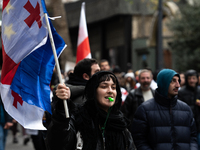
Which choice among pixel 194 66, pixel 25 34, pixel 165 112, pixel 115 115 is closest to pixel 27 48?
pixel 25 34

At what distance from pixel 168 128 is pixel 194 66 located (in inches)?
576

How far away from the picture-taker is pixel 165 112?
4.21 m

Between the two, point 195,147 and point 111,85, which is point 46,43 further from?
point 195,147

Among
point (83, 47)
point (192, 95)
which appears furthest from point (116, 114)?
point (192, 95)

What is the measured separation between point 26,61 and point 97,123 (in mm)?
840

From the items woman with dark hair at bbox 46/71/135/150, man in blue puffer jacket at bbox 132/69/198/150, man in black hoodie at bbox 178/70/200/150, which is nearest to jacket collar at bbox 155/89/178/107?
man in blue puffer jacket at bbox 132/69/198/150

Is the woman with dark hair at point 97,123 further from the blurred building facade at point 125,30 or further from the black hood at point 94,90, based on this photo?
the blurred building facade at point 125,30

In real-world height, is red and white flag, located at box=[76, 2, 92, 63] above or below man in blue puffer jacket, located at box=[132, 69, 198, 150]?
above

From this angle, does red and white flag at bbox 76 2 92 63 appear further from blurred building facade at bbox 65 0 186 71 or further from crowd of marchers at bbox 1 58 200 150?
blurred building facade at bbox 65 0 186 71

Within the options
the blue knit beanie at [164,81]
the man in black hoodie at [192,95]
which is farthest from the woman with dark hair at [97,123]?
the man in black hoodie at [192,95]

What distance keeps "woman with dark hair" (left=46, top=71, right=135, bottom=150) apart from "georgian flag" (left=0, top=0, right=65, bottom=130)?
38 centimetres

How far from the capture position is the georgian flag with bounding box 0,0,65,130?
323 cm

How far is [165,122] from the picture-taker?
4.16 meters

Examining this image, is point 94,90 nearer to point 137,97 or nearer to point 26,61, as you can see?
point 26,61
